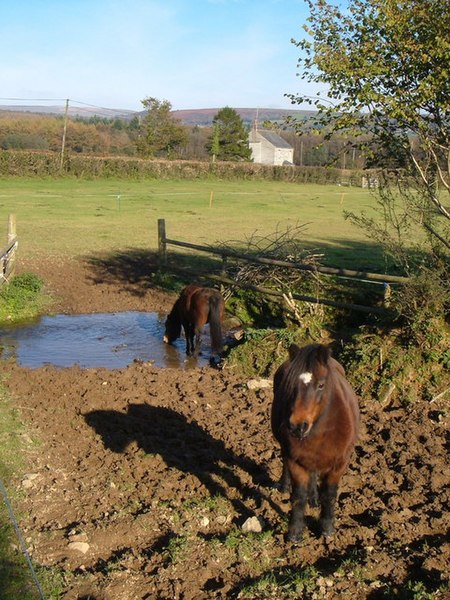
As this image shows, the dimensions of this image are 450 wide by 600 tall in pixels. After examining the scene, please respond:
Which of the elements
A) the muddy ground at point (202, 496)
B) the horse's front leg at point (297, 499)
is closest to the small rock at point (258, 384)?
the muddy ground at point (202, 496)

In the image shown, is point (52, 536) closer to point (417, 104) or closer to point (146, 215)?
point (417, 104)

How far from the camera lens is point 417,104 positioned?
834cm

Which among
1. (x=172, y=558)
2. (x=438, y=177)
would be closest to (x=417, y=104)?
(x=438, y=177)

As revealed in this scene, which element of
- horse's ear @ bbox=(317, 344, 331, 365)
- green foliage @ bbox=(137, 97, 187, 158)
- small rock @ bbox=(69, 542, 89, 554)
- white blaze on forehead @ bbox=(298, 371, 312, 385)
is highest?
green foliage @ bbox=(137, 97, 187, 158)

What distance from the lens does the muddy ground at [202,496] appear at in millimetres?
4512

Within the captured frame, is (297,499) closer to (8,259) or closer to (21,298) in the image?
(21,298)

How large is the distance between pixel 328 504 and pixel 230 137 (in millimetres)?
68587

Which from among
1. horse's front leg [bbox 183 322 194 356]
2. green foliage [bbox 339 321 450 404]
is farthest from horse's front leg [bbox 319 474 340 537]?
horse's front leg [bbox 183 322 194 356]

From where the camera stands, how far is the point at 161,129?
2621 inches

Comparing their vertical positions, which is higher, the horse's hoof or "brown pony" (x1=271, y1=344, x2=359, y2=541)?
"brown pony" (x1=271, y1=344, x2=359, y2=541)

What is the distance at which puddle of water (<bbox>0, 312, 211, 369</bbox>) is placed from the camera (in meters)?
10.6

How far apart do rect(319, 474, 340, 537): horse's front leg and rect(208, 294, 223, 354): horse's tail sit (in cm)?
549

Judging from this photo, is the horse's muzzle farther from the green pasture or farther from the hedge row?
the hedge row

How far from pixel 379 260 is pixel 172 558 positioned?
1487 cm
